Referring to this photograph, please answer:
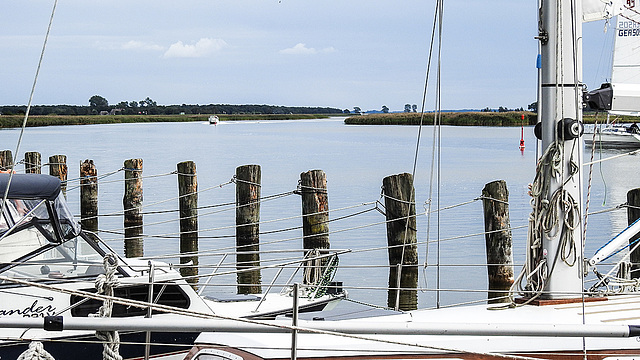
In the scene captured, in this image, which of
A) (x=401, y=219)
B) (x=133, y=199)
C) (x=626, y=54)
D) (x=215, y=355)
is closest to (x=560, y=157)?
(x=215, y=355)

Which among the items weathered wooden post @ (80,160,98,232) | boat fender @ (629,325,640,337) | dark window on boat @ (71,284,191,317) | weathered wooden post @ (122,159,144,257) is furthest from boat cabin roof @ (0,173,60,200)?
weathered wooden post @ (80,160,98,232)

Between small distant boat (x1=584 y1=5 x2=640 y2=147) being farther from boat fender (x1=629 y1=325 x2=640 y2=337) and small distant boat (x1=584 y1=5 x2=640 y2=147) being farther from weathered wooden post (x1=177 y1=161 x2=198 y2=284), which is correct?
weathered wooden post (x1=177 y1=161 x2=198 y2=284)

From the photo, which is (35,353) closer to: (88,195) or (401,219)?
(401,219)

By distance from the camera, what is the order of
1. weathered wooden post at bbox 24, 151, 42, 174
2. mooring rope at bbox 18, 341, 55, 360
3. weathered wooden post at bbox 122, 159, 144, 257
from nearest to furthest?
1. mooring rope at bbox 18, 341, 55, 360
2. weathered wooden post at bbox 122, 159, 144, 257
3. weathered wooden post at bbox 24, 151, 42, 174

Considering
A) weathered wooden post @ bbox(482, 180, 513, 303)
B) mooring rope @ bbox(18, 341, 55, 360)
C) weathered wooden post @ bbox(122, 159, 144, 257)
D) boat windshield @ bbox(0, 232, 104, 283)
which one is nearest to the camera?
mooring rope @ bbox(18, 341, 55, 360)

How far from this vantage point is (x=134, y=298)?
7.60 metres

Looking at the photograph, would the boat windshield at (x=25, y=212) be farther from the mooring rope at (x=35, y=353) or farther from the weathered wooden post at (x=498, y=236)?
the weathered wooden post at (x=498, y=236)

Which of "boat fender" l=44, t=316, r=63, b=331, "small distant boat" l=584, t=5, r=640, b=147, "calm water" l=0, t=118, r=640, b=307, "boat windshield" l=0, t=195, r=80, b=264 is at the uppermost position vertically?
"small distant boat" l=584, t=5, r=640, b=147

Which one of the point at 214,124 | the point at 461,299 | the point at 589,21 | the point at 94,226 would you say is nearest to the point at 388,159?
the point at 94,226

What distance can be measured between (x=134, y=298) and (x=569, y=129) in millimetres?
4264

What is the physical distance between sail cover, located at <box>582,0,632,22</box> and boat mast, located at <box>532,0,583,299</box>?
0.81 ft

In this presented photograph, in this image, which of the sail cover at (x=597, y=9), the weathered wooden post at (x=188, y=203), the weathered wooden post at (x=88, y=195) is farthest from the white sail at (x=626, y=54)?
the weathered wooden post at (x=88, y=195)

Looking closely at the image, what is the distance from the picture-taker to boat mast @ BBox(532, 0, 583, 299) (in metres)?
6.40

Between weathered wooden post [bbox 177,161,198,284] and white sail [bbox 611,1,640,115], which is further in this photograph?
white sail [bbox 611,1,640,115]
